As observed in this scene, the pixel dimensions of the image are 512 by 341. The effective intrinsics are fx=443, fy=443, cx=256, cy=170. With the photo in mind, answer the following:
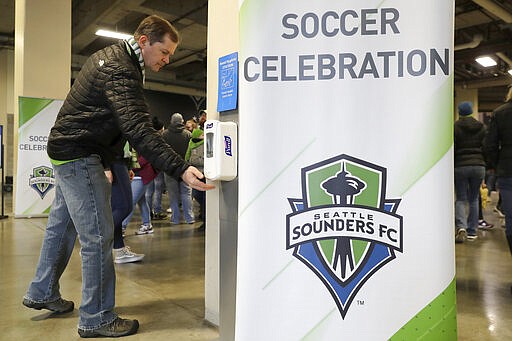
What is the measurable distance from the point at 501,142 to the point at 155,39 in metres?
2.25

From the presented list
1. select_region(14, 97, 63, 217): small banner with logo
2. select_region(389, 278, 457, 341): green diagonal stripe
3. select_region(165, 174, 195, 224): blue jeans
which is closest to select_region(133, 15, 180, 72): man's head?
select_region(389, 278, 457, 341): green diagonal stripe

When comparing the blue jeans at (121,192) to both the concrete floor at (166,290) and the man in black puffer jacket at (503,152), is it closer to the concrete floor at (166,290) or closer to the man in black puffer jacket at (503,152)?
the concrete floor at (166,290)

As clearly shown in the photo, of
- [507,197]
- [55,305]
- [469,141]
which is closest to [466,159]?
[469,141]

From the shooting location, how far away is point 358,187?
114 centimetres

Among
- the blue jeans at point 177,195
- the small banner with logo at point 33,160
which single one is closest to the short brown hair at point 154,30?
the blue jeans at point 177,195

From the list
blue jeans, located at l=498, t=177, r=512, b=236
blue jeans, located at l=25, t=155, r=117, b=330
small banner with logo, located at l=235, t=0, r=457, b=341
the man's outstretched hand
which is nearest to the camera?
small banner with logo, located at l=235, t=0, r=457, b=341

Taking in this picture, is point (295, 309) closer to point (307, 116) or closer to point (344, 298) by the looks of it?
point (344, 298)

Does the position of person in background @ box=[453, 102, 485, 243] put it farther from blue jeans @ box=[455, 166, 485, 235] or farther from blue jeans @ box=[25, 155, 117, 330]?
blue jeans @ box=[25, 155, 117, 330]

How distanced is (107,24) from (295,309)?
10.7m

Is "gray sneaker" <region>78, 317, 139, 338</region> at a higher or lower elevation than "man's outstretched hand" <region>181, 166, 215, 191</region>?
lower

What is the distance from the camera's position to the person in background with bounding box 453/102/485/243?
4.18m

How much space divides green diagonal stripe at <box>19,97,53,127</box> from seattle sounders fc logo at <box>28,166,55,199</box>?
631mm

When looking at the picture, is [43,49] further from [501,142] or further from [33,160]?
[501,142]

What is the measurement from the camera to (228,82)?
1.79m
